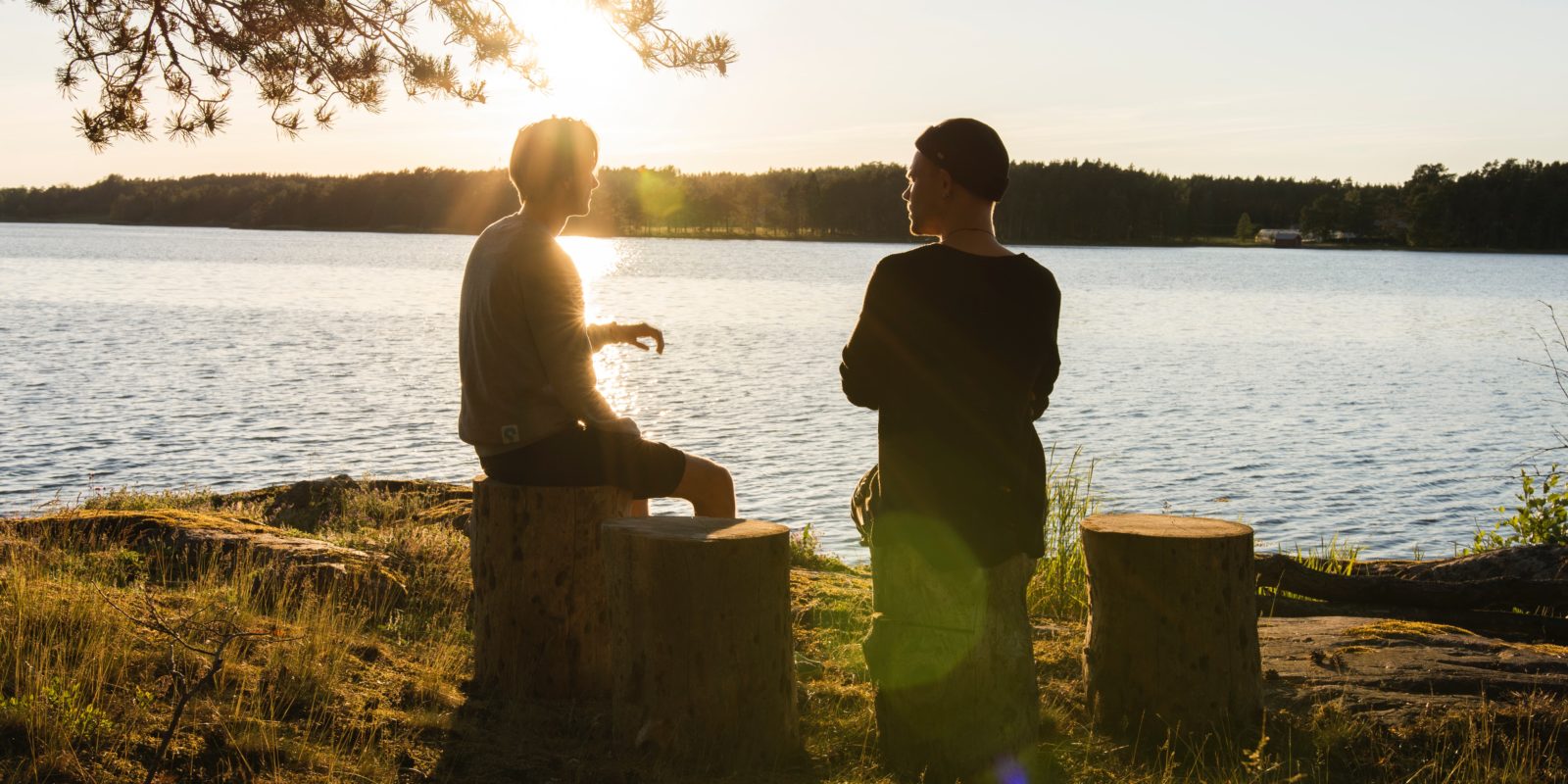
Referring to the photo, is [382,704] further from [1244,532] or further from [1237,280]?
[1237,280]

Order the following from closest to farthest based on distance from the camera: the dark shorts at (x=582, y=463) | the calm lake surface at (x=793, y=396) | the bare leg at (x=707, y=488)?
the dark shorts at (x=582, y=463)
the bare leg at (x=707, y=488)
the calm lake surface at (x=793, y=396)

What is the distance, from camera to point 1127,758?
417 cm

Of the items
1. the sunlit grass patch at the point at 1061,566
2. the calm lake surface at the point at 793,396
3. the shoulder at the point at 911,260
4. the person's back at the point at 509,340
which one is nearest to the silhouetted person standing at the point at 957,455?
the shoulder at the point at 911,260

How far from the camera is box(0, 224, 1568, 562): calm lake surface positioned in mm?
14648

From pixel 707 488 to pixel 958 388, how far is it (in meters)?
1.19

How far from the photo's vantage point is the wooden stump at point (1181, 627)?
4184 millimetres

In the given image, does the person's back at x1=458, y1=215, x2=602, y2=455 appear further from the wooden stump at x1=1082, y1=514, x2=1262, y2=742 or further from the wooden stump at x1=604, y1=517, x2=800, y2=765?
the wooden stump at x1=1082, y1=514, x2=1262, y2=742

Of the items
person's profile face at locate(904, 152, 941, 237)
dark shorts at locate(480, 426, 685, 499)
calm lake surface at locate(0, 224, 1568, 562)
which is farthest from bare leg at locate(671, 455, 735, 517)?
calm lake surface at locate(0, 224, 1568, 562)

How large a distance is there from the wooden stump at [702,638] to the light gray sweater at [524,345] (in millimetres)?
572

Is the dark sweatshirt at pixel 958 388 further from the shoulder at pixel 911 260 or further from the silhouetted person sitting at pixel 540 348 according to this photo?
the silhouetted person sitting at pixel 540 348

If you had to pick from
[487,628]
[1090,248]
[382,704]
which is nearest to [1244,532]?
[487,628]

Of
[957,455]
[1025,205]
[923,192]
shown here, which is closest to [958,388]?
[957,455]

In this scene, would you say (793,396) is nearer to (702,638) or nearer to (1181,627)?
(1181,627)

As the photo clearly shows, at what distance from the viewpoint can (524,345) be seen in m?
4.19
